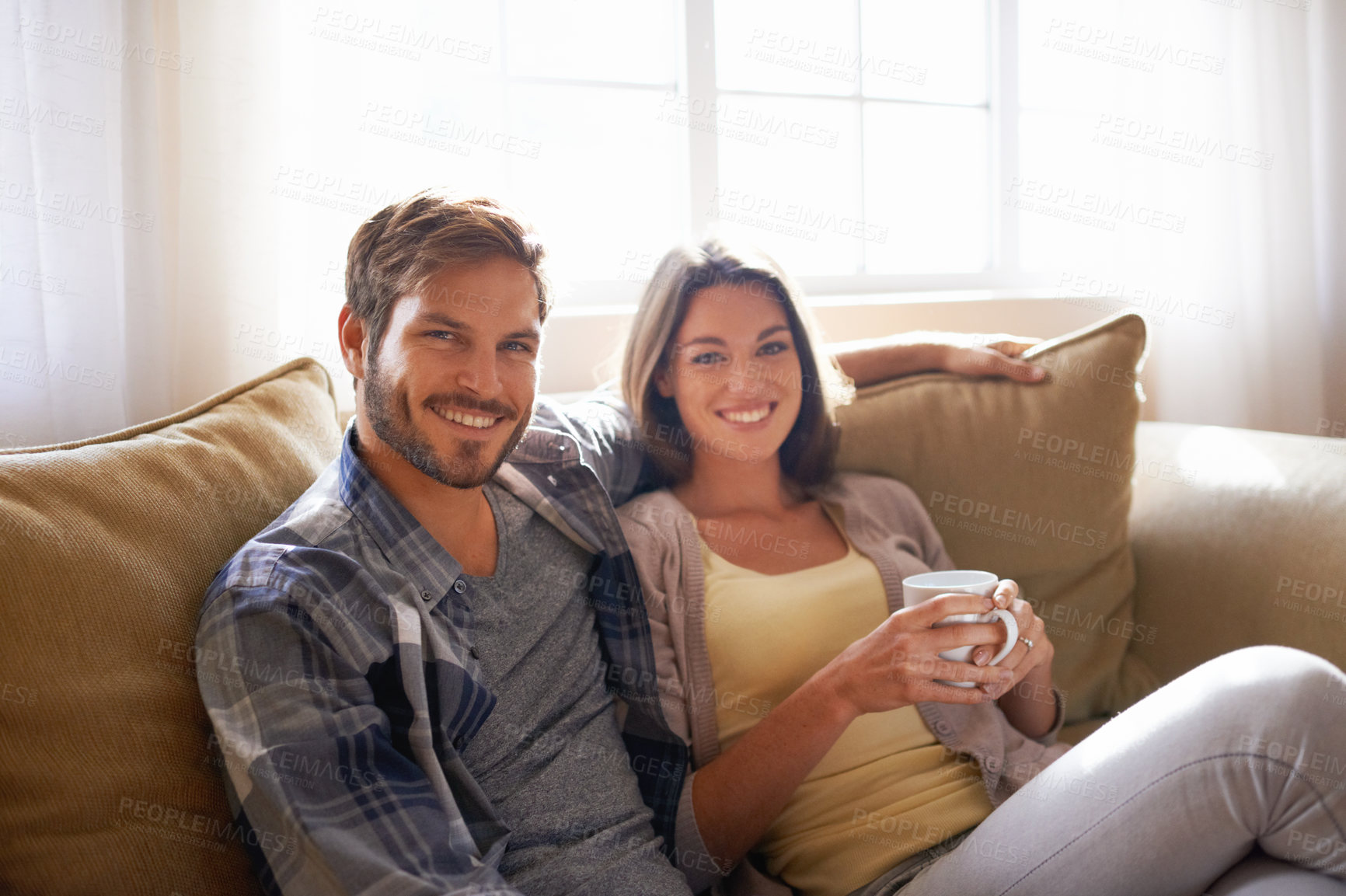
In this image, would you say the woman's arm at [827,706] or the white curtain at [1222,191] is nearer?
the woman's arm at [827,706]

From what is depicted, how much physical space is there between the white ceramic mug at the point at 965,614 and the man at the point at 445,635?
341mm

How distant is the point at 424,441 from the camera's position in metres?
0.98

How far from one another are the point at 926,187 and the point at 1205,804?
6.17ft

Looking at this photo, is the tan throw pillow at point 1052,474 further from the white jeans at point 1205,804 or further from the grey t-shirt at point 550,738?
the grey t-shirt at point 550,738

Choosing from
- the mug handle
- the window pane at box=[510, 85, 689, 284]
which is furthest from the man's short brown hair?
the window pane at box=[510, 85, 689, 284]

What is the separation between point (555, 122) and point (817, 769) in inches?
56.5

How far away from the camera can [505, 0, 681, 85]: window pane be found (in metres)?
1.93

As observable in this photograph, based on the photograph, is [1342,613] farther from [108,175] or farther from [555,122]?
[108,175]

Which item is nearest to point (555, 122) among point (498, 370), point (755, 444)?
point (755, 444)

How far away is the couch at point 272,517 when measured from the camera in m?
0.75

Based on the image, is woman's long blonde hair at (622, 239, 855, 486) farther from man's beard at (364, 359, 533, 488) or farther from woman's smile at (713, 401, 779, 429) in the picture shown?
man's beard at (364, 359, 533, 488)

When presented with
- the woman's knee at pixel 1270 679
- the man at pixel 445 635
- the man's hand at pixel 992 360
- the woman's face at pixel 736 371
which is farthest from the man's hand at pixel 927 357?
the woman's knee at pixel 1270 679

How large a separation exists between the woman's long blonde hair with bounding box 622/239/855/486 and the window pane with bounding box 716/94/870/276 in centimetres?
73

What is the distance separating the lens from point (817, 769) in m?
1.16
